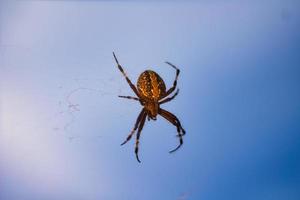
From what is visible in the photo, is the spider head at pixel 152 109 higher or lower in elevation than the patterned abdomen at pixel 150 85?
lower

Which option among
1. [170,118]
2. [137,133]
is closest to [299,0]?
[170,118]

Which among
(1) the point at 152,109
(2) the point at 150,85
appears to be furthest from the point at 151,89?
(1) the point at 152,109

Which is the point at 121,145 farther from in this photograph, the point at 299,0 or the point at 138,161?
the point at 299,0

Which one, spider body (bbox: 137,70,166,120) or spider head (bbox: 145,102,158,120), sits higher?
spider body (bbox: 137,70,166,120)

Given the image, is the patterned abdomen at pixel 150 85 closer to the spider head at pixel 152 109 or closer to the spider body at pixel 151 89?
the spider body at pixel 151 89

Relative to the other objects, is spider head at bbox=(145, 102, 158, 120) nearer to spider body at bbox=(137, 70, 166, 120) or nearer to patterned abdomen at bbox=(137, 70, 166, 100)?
spider body at bbox=(137, 70, 166, 120)

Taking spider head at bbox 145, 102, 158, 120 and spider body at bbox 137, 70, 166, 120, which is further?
spider head at bbox 145, 102, 158, 120
